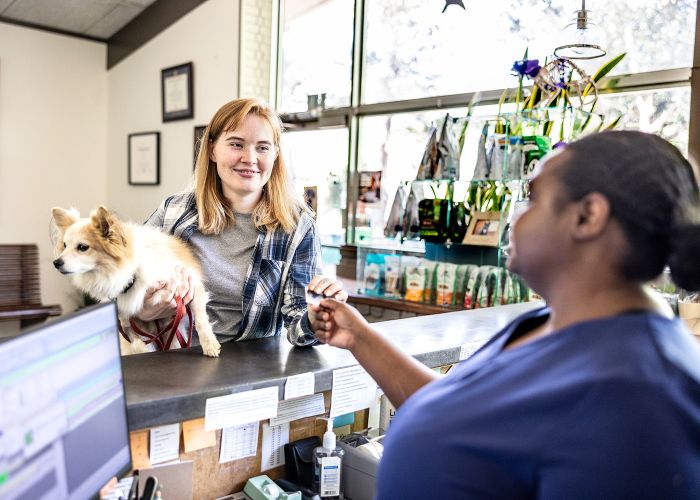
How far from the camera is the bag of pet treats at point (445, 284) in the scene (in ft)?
12.0

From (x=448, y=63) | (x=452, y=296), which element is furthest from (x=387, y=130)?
(x=452, y=296)

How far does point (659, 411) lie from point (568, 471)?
11cm

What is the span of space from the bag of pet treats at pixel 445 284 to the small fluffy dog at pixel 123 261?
7.04 ft

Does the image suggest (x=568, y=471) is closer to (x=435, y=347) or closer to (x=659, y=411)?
(x=659, y=411)

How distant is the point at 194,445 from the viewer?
1221mm

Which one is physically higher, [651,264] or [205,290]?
[651,264]

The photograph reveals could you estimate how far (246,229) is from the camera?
1.84 metres

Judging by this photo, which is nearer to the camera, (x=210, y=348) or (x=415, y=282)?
(x=210, y=348)

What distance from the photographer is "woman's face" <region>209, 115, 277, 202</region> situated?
1.76 metres

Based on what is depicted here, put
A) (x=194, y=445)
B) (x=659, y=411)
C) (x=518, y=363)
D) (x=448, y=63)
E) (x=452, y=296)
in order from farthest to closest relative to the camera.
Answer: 1. (x=448, y=63)
2. (x=452, y=296)
3. (x=194, y=445)
4. (x=518, y=363)
5. (x=659, y=411)

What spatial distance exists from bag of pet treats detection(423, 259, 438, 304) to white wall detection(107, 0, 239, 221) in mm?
2415

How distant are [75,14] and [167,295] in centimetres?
524

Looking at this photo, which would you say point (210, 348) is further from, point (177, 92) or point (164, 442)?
point (177, 92)

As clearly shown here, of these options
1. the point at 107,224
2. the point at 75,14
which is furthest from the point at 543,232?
the point at 75,14
